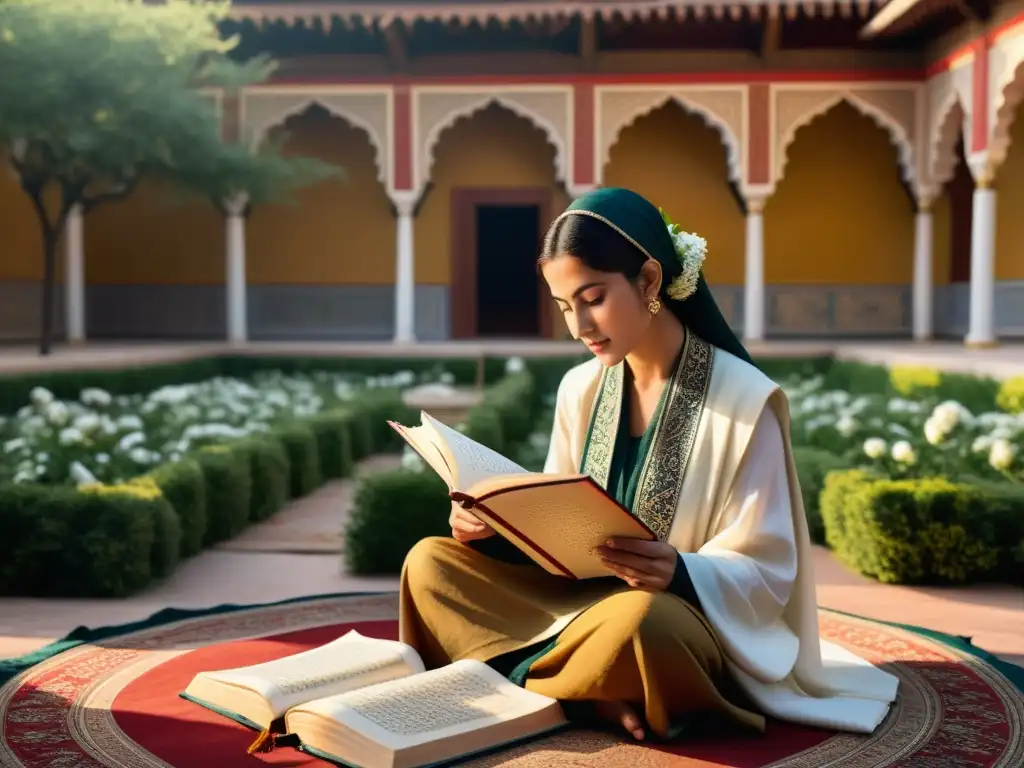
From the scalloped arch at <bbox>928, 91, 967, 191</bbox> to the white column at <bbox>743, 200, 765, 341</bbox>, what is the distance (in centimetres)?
204

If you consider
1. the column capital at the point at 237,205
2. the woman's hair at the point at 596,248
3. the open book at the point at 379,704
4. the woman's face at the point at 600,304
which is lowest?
the open book at the point at 379,704

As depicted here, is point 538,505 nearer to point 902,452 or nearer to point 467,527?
point 467,527

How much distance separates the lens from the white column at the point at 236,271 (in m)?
14.8

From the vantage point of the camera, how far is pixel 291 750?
2676 millimetres

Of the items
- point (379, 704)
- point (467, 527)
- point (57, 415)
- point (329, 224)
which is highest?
point (329, 224)

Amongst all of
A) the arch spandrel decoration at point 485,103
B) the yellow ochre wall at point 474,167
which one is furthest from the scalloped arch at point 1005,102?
the yellow ochre wall at point 474,167

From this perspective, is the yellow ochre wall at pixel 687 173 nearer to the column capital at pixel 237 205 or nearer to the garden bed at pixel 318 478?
the column capital at pixel 237 205

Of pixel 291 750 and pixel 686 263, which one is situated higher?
pixel 686 263

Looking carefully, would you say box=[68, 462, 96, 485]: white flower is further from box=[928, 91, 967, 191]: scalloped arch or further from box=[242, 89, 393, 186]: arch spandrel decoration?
box=[928, 91, 967, 191]: scalloped arch

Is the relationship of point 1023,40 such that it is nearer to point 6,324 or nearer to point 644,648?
point 644,648

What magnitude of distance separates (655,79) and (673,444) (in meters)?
12.1

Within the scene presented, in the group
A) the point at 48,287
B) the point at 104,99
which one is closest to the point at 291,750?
the point at 104,99

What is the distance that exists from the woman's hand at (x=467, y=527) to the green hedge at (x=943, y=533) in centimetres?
254

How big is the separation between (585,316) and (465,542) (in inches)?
26.5
